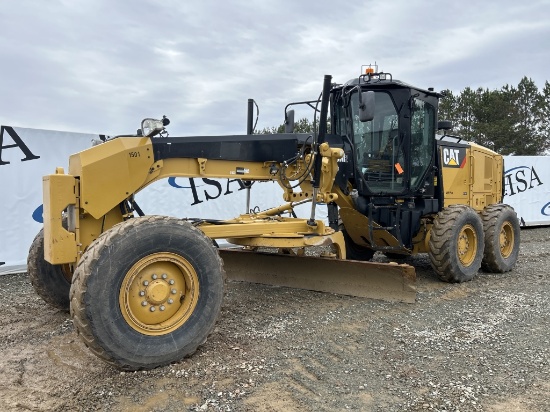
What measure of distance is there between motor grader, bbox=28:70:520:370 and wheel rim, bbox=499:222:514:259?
2 centimetres

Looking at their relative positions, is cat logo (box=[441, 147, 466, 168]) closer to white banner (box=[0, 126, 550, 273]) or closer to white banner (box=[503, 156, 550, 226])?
white banner (box=[0, 126, 550, 273])

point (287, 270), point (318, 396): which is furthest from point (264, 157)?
point (318, 396)

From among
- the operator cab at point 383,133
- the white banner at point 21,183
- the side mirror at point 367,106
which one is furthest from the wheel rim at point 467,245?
the white banner at point 21,183

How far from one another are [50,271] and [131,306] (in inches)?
66.3

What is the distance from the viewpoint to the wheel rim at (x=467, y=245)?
277 inches

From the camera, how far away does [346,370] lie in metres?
3.71

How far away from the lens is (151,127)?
4.45 metres

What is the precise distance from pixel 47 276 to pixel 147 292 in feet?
5.74

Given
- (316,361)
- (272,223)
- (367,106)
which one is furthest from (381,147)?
→ (316,361)

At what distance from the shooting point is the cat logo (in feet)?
24.2

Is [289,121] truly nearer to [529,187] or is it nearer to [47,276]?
[47,276]

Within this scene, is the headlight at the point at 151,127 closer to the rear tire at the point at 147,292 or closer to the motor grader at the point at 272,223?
the motor grader at the point at 272,223

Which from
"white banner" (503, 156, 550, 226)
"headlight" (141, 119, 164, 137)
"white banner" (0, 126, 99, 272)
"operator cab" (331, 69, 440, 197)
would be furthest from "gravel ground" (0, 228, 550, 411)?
"white banner" (503, 156, 550, 226)

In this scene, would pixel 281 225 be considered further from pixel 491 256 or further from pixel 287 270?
pixel 491 256
